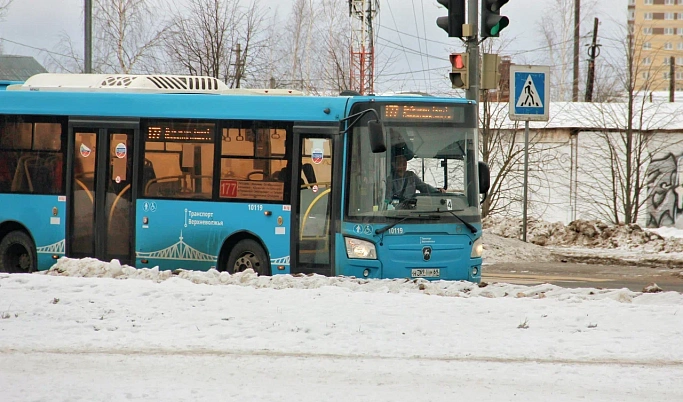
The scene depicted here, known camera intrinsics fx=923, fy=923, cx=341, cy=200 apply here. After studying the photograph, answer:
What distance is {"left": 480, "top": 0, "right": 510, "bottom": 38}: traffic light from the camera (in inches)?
502

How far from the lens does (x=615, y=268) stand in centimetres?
1738

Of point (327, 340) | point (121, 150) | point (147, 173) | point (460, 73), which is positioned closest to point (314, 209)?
point (147, 173)

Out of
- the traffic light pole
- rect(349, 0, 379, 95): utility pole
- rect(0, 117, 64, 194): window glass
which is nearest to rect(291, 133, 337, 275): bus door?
the traffic light pole

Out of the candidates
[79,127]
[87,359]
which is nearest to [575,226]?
[79,127]

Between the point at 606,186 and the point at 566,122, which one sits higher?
the point at 566,122

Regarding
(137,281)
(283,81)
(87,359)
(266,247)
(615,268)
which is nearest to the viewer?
(87,359)

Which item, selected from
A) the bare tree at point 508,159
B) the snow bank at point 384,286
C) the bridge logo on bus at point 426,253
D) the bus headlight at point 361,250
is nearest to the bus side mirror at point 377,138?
the bus headlight at point 361,250

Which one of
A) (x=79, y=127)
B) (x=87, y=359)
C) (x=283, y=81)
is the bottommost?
(x=87, y=359)

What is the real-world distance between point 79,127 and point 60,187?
95 centimetres

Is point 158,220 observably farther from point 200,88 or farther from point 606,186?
point 606,186

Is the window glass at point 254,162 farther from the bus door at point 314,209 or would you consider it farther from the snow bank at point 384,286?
the snow bank at point 384,286

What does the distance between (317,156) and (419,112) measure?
151 cm

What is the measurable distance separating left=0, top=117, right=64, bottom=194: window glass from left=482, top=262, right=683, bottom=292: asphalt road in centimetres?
709

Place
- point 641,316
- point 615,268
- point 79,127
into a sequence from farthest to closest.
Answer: point 615,268 < point 79,127 < point 641,316
